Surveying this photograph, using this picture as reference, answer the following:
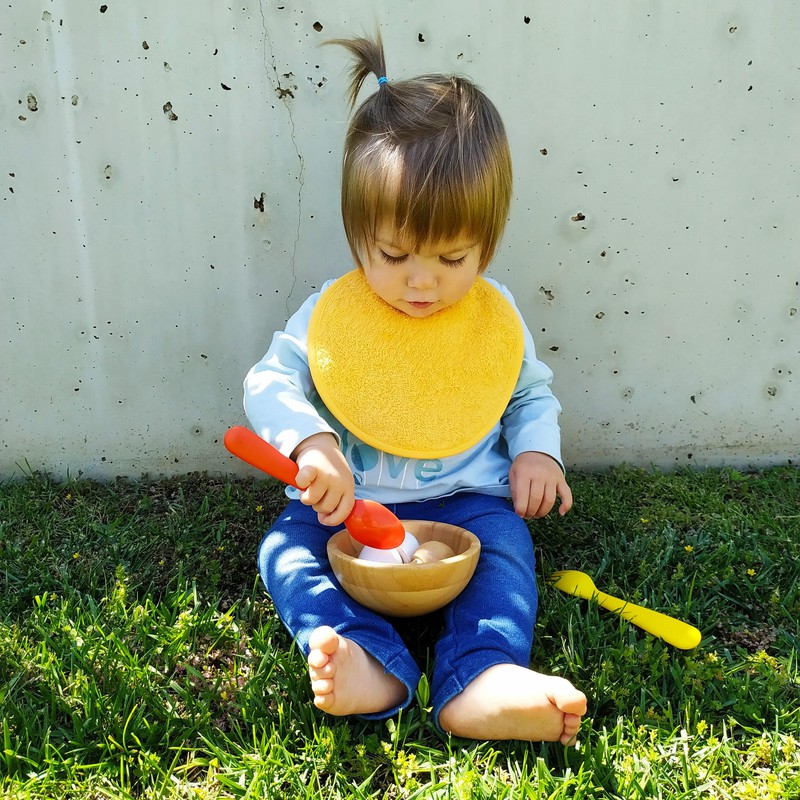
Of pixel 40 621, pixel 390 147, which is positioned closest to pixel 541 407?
pixel 390 147

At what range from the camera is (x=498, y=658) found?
132cm

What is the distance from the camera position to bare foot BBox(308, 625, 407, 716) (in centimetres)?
122

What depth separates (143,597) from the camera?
65.1 inches

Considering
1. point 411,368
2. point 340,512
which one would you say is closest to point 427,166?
point 411,368

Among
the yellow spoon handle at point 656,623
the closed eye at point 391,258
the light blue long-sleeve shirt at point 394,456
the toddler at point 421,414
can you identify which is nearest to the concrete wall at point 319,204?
the toddler at point 421,414

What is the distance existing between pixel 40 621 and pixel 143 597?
204mm

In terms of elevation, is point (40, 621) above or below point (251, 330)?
below

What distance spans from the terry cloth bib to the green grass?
0.39 meters

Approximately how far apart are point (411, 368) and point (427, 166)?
47 cm

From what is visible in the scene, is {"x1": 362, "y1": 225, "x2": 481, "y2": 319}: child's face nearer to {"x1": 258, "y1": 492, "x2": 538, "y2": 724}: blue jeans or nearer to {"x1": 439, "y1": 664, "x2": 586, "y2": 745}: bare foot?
{"x1": 258, "y1": 492, "x2": 538, "y2": 724}: blue jeans

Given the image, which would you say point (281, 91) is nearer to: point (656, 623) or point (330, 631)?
point (330, 631)

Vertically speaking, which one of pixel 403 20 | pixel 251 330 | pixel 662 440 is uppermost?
pixel 403 20

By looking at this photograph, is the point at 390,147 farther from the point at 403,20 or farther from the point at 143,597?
the point at 143,597

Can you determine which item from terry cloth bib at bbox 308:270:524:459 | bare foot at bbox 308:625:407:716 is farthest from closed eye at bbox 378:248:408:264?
bare foot at bbox 308:625:407:716
